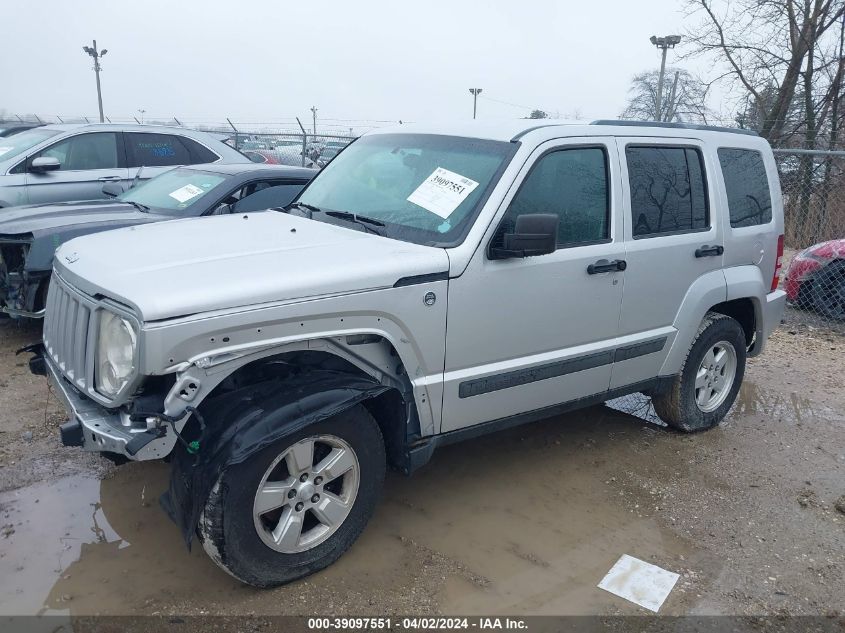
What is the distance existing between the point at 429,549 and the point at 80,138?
730cm

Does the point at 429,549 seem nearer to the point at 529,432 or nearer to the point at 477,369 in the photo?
the point at 477,369

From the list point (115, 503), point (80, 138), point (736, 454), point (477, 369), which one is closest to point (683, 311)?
point (736, 454)

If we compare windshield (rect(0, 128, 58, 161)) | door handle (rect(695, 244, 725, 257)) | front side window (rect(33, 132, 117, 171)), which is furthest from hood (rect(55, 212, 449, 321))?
windshield (rect(0, 128, 58, 161))

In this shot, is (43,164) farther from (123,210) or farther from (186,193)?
(186,193)

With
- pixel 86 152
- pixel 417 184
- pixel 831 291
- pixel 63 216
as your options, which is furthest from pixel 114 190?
pixel 831 291

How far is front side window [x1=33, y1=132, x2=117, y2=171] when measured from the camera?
8555 mm

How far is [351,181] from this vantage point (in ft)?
14.0

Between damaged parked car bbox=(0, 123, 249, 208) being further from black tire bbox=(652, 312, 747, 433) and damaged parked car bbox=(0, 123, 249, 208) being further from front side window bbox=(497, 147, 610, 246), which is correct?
black tire bbox=(652, 312, 747, 433)

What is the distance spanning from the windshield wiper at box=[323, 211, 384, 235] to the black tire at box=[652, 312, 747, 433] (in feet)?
7.84

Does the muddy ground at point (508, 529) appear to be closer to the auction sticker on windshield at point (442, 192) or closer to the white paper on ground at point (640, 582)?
the white paper on ground at point (640, 582)

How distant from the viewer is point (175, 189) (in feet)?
21.5

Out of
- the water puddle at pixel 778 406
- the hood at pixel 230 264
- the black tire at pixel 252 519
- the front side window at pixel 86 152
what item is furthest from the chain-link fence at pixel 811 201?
the front side window at pixel 86 152

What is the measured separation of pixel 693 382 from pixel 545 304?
1.76 meters

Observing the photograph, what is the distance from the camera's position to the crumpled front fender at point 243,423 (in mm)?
2811
